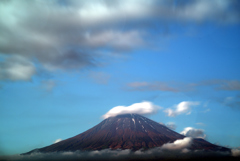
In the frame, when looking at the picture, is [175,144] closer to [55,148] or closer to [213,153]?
[213,153]

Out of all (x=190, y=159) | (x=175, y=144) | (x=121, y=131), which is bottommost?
(x=190, y=159)

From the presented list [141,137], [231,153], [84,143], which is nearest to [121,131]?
[141,137]

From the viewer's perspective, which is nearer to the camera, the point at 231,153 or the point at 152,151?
the point at 152,151

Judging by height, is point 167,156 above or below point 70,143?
below

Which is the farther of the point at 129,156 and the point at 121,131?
the point at 121,131

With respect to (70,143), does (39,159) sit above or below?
below

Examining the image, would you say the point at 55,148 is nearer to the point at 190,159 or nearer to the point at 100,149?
the point at 100,149

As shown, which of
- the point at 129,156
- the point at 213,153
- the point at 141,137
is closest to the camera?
the point at 129,156

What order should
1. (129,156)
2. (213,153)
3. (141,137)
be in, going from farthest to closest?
1. (141,137)
2. (213,153)
3. (129,156)

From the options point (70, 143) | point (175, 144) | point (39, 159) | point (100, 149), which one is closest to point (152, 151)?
point (175, 144)
